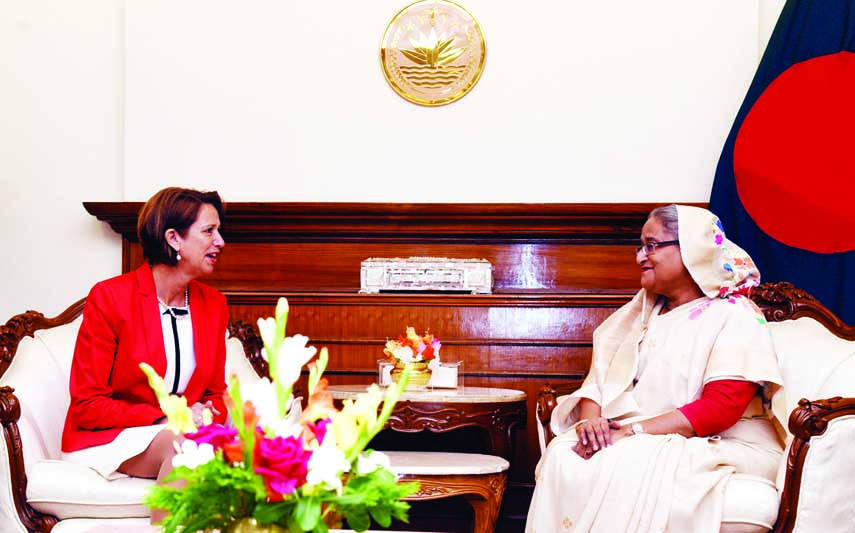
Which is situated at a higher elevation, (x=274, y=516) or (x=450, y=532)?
(x=274, y=516)

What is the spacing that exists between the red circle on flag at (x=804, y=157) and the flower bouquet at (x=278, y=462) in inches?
125

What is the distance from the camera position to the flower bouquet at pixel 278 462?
5.23 feet

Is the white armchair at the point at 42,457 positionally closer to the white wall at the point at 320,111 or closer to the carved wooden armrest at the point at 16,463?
the carved wooden armrest at the point at 16,463

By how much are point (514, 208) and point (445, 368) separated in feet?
3.08

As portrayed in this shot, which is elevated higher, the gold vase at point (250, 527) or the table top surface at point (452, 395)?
the gold vase at point (250, 527)

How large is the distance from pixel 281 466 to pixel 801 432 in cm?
187

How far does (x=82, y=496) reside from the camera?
3.00 meters

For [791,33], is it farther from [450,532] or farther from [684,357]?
[450,532]

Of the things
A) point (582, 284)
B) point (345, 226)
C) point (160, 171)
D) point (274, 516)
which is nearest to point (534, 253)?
point (582, 284)

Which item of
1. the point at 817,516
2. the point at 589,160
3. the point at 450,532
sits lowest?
the point at 450,532

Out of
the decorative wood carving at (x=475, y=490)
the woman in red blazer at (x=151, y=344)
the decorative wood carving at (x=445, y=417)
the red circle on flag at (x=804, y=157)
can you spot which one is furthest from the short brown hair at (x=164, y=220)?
the red circle on flag at (x=804, y=157)

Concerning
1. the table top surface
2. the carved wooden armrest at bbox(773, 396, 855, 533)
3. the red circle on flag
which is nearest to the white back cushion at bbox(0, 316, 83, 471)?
the table top surface

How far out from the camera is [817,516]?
9.36 ft

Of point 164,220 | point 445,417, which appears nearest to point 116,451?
point 164,220
